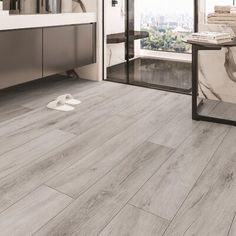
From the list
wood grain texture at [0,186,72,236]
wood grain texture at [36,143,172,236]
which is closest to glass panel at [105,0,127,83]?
wood grain texture at [36,143,172,236]

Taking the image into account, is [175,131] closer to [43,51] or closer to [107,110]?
[107,110]

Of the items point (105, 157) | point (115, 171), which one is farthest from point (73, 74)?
point (115, 171)

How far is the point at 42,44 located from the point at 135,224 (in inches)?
77.8

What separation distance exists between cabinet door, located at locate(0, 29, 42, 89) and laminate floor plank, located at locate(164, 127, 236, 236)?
1.69 m

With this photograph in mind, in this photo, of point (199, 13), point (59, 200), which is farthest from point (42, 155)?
point (199, 13)

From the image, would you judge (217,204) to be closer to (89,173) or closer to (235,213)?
(235,213)

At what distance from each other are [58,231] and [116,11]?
2955mm

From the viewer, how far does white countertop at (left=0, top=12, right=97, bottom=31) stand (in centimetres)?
232

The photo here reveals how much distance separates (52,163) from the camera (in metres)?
1.62

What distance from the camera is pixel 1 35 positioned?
2.28 metres

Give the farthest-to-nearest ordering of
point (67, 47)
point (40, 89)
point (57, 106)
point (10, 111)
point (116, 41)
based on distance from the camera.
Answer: point (116, 41) → point (40, 89) → point (67, 47) → point (57, 106) → point (10, 111)

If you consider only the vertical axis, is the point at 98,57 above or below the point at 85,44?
below

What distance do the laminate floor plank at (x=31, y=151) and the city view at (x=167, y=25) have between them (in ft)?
6.48

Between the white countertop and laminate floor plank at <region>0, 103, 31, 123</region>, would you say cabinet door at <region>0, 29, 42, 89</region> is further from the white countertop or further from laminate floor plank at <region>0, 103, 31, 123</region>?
laminate floor plank at <region>0, 103, 31, 123</region>
